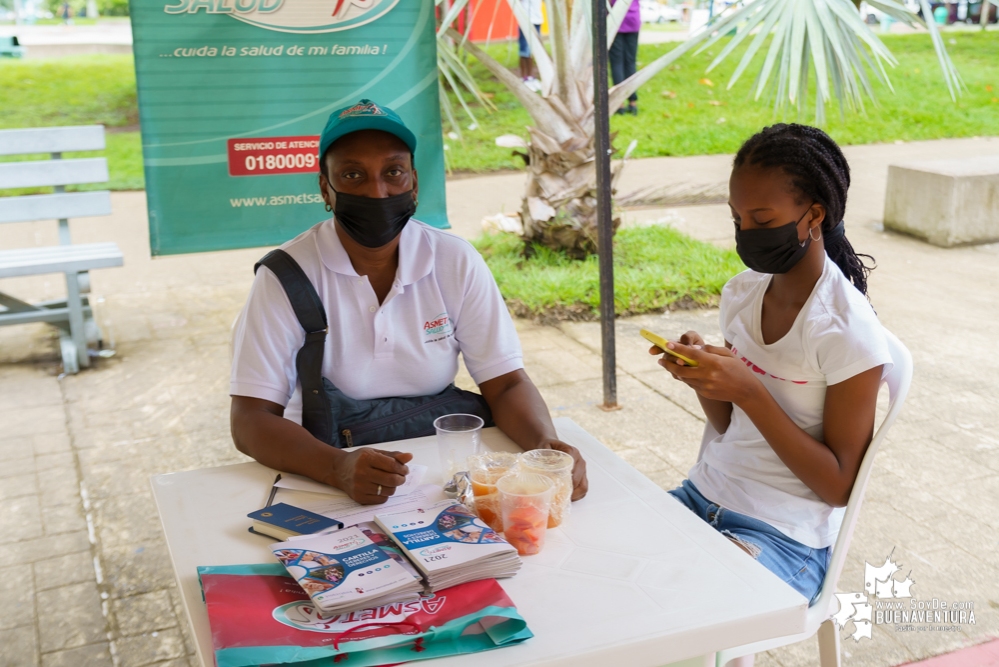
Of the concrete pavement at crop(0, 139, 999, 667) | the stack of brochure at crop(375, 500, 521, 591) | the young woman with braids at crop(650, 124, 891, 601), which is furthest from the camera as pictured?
the concrete pavement at crop(0, 139, 999, 667)

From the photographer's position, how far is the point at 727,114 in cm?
1248

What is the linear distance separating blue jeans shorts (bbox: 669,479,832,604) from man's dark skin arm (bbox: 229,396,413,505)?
67 cm

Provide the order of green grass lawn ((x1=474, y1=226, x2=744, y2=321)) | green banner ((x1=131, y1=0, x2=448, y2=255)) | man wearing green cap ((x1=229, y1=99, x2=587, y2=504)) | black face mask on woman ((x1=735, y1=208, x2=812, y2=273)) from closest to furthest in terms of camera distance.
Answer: black face mask on woman ((x1=735, y1=208, x2=812, y2=273)) < man wearing green cap ((x1=229, y1=99, x2=587, y2=504)) < green banner ((x1=131, y1=0, x2=448, y2=255)) < green grass lawn ((x1=474, y1=226, x2=744, y2=321))

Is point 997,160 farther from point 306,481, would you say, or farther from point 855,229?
point 306,481

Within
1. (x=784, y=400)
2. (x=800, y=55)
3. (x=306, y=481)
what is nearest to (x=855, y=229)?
(x=800, y=55)

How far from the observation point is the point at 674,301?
578cm

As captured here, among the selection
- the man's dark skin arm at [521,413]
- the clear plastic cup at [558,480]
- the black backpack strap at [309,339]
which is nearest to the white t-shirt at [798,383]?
the man's dark skin arm at [521,413]

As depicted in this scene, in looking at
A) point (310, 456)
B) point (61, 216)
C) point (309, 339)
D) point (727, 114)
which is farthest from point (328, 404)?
point (727, 114)

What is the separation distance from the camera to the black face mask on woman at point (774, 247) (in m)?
1.88

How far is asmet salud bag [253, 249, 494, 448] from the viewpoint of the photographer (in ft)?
6.81

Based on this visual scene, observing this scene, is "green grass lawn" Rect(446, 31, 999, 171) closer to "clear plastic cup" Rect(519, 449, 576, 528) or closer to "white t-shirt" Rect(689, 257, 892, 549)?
"white t-shirt" Rect(689, 257, 892, 549)

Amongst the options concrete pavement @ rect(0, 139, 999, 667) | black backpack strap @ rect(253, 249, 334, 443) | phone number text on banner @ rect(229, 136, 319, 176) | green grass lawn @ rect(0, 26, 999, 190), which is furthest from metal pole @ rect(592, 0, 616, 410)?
green grass lawn @ rect(0, 26, 999, 190)

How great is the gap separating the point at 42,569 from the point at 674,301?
394 centimetres

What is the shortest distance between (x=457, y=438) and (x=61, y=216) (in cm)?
427
